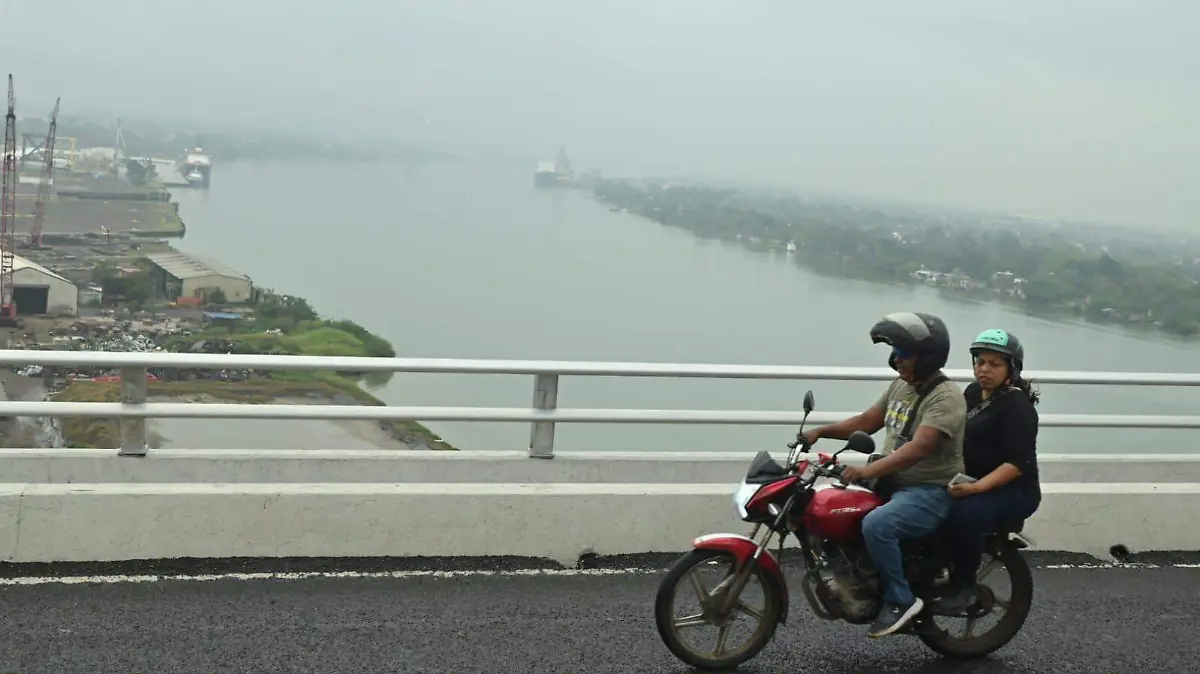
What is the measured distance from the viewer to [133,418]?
6.24 m

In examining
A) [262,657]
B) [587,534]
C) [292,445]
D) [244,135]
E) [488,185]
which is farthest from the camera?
[488,185]

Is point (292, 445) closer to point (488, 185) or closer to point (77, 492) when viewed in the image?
point (77, 492)

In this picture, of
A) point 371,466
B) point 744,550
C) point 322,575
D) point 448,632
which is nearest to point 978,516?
point 744,550

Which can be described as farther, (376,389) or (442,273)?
(442,273)

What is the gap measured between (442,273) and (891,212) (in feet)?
52.9

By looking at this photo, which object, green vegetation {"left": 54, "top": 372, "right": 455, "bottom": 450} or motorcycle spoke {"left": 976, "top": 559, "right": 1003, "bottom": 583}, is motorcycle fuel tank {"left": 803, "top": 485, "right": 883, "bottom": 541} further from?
green vegetation {"left": 54, "top": 372, "right": 455, "bottom": 450}

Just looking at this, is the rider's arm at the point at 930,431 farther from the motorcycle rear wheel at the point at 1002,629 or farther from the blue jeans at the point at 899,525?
the motorcycle rear wheel at the point at 1002,629

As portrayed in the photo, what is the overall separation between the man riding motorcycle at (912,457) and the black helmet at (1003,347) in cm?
18

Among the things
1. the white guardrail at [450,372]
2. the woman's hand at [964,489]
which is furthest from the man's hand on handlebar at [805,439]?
the white guardrail at [450,372]

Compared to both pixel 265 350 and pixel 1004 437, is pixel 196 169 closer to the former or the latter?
pixel 265 350

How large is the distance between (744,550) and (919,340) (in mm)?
1175

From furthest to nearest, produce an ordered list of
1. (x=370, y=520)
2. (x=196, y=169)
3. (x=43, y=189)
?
(x=196, y=169) < (x=43, y=189) < (x=370, y=520)

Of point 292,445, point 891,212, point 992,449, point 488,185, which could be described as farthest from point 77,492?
point 488,185

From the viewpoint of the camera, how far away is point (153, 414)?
20.3 ft
